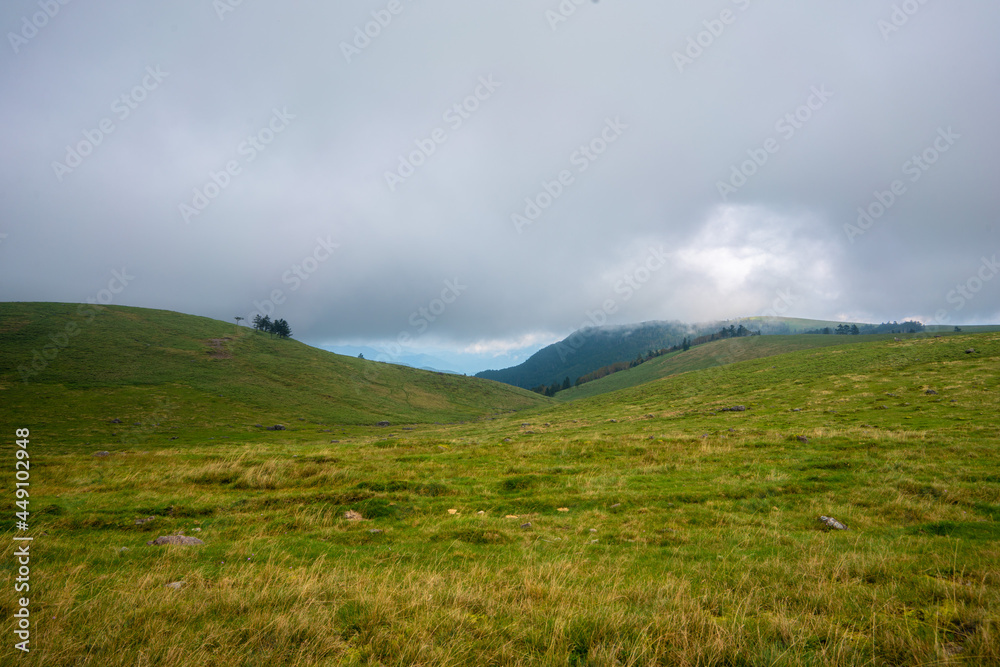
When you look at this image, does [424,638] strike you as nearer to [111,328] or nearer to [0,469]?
[0,469]

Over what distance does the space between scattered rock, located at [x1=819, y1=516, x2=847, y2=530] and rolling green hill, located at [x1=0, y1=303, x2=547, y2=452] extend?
63.2 m

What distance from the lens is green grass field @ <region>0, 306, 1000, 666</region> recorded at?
14.9ft

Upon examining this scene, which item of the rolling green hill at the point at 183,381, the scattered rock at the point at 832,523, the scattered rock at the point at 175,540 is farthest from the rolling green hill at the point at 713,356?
the scattered rock at the point at 175,540

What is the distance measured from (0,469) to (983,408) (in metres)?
57.9

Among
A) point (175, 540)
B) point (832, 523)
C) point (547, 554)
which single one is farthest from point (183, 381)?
point (832, 523)

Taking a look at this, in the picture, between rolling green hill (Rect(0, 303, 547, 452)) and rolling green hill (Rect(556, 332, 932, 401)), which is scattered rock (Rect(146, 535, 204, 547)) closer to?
rolling green hill (Rect(0, 303, 547, 452))

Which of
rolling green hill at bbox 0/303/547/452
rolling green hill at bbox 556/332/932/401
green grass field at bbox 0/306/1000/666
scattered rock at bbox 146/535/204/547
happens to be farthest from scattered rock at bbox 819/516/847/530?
rolling green hill at bbox 556/332/932/401

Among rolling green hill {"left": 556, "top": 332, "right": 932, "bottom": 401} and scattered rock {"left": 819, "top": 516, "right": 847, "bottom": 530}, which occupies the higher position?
rolling green hill {"left": 556, "top": 332, "right": 932, "bottom": 401}

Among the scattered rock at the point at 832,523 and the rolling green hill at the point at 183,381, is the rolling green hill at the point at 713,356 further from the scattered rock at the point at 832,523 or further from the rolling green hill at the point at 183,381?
the scattered rock at the point at 832,523

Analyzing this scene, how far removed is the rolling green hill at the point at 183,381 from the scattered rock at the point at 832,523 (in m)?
63.2

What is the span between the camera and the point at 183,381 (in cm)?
7512

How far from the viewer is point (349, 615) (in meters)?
5.39

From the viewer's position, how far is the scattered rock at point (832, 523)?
1048 centimetres

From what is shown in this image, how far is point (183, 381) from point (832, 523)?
311 ft
